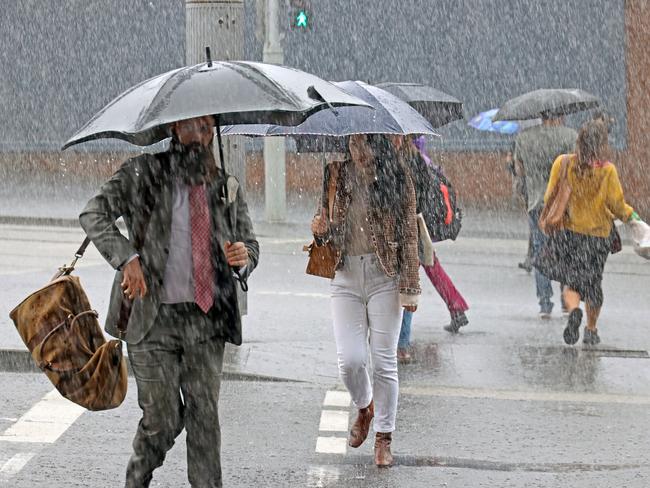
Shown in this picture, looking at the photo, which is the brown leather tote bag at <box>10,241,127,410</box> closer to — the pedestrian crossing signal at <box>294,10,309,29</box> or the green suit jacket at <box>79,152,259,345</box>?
the green suit jacket at <box>79,152,259,345</box>

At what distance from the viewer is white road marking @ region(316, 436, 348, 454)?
7594mm

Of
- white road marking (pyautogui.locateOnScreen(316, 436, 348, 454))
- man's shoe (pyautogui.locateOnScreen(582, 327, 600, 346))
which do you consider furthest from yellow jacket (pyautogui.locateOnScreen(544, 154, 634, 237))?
white road marking (pyautogui.locateOnScreen(316, 436, 348, 454))

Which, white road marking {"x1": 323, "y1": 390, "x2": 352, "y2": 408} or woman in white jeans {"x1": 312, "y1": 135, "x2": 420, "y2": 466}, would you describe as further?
white road marking {"x1": 323, "y1": 390, "x2": 352, "y2": 408}

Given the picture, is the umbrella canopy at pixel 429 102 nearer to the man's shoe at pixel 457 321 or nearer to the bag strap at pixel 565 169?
the bag strap at pixel 565 169

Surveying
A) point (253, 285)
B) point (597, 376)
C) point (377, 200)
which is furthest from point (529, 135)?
point (377, 200)

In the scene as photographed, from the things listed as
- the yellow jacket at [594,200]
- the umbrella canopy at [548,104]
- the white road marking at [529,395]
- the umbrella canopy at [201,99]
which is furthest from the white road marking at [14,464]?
the umbrella canopy at [548,104]

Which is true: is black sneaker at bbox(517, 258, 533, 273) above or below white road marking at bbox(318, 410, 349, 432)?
below

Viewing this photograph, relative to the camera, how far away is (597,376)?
389 inches

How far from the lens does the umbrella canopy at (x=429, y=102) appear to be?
35.9 ft

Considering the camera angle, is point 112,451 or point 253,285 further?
point 253,285

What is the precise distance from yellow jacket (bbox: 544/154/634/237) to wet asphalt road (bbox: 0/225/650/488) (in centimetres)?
94

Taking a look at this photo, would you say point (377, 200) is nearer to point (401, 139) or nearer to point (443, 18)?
point (401, 139)

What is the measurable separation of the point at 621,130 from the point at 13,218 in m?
9.84

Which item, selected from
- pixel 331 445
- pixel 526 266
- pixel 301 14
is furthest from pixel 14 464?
pixel 301 14
